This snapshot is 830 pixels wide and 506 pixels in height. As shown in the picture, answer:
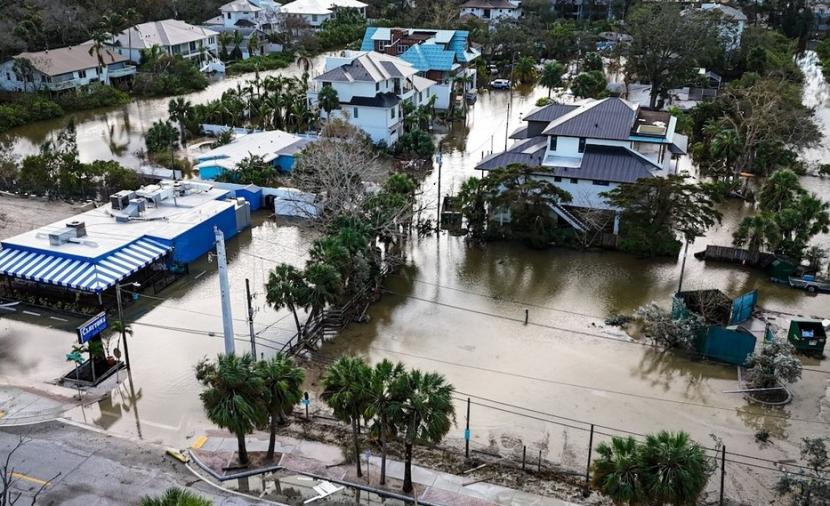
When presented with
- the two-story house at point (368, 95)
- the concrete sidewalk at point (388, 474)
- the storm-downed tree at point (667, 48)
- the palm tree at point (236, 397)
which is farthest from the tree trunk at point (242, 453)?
the storm-downed tree at point (667, 48)

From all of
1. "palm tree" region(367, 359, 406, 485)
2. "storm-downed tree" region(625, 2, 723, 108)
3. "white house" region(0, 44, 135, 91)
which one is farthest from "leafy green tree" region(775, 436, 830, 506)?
"white house" region(0, 44, 135, 91)

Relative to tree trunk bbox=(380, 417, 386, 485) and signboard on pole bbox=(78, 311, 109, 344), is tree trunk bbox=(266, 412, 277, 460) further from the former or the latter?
signboard on pole bbox=(78, 311, 109, 344)

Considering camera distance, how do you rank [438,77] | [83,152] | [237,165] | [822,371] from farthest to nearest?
[438,77] → [83,152] → [237,165] → [822,371]

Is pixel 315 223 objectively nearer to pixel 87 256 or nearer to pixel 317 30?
pixel 87 256

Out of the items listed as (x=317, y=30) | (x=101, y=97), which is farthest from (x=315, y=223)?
(x=317, y=30)

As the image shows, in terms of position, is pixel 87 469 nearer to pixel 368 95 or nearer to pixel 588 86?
pixel 368 95

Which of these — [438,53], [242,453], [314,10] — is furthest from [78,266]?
[314,10]
